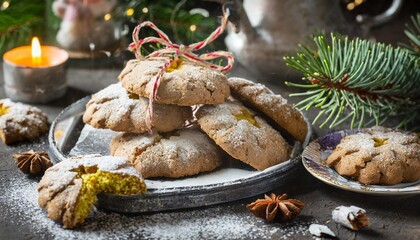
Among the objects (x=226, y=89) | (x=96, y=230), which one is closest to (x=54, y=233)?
(x=96, y=230)

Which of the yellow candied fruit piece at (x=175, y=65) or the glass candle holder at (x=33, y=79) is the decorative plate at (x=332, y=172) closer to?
Answer: the yellow candied fruit piece at (x=175, y=65)

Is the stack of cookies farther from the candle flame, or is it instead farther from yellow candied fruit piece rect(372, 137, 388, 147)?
the candle flame

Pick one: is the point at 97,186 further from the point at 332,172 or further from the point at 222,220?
the point at 332,172

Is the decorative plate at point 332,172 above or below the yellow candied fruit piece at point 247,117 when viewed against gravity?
below

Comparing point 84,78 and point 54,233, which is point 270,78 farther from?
point 54,233

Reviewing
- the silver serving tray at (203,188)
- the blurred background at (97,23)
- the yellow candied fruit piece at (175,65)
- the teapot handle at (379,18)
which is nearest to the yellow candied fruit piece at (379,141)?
the silver serving tray at (203,188)

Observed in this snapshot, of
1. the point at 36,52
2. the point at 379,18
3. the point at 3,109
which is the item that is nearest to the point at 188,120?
the point at 3,109
